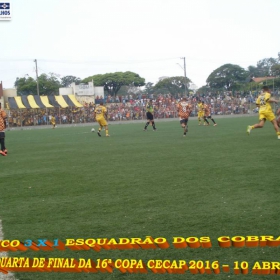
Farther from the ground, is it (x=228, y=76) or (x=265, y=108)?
(x=228, y=76)

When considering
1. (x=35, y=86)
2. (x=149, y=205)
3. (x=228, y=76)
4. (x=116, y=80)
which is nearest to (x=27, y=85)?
(x=35, y=86)

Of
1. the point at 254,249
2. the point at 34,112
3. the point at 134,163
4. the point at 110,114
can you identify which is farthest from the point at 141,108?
the point at 254,249

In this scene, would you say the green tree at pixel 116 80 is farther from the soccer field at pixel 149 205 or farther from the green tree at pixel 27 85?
the soccer field at pixel 149 205

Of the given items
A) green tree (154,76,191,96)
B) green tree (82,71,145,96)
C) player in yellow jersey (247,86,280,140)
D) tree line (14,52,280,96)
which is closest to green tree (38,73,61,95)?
tree line (14,52,280,96)

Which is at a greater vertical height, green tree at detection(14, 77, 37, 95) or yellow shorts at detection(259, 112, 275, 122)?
green tree at detection(14, 77, 37, 95)

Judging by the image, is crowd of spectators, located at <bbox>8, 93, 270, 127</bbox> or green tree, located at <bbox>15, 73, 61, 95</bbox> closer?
crowd of spectators, located at <bbox>8, 93, 270, 127</bbox>

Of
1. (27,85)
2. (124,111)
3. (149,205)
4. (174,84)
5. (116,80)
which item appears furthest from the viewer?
(174,84)

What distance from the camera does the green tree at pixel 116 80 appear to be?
88.4 m

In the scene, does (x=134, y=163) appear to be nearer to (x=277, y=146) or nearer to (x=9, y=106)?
(x=277, y=146)

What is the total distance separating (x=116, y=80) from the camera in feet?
292

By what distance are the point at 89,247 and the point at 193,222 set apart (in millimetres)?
1554

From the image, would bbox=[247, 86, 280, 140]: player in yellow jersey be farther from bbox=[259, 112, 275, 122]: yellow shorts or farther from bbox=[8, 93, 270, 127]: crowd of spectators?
bbox=[8, 93, 270, 127]: crowd of spectators

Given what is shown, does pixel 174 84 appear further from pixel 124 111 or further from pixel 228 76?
pixel 124 111

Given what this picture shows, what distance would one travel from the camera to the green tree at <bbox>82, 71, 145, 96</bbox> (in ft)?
290
